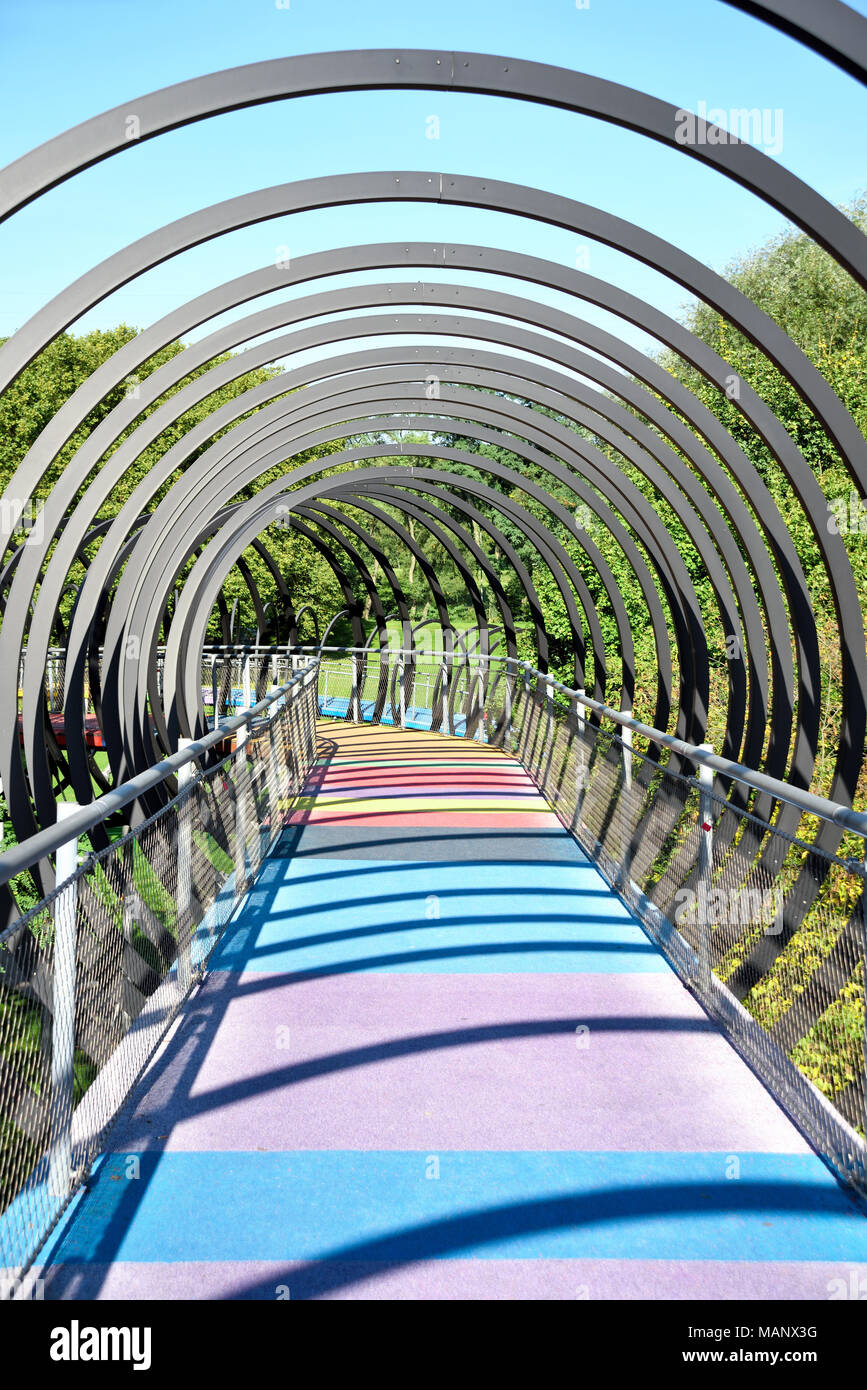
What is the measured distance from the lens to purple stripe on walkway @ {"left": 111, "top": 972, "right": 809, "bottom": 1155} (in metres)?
4.09

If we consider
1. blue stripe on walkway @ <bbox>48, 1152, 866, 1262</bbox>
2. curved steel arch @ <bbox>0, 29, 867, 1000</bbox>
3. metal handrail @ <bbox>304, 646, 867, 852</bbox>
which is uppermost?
curved steel arch @ <bbox>0, 29, 867, 1000</bbox>

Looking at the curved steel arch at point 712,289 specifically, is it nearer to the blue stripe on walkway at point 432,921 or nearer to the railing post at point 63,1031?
the blue stripe on walkway at point 432,921

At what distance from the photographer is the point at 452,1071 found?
15.4 ft

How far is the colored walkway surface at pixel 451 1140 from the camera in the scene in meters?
3.22

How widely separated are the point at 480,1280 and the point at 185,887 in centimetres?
269

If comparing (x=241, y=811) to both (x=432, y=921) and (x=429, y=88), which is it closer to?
(x=432, y=921)

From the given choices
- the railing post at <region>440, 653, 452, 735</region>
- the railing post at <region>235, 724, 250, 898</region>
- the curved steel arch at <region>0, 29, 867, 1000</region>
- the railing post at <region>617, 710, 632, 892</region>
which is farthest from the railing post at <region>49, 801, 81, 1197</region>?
the railing post at <region>440, 653, 452, 735</region>

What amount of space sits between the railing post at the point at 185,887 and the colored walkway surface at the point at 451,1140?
0.56ft

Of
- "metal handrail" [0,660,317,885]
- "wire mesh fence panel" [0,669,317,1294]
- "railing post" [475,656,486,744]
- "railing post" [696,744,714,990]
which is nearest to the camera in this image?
"metal handrail" [0,660,317,885]

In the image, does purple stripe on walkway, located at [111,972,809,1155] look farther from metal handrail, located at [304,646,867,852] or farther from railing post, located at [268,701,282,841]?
railing post, located at [268,701,282,841]

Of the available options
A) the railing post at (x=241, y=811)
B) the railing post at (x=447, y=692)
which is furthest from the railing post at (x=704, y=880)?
the railing post at (x=447, y=692)

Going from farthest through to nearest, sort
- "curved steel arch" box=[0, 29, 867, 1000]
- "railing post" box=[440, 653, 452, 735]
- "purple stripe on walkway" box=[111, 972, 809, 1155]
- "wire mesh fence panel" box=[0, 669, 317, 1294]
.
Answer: "railing post" box=[440, 653, 452, 735] → "curved steel arch" box=[0, 29, 867, 1000] → "purple stripe on walkway" box=[111, 972, 809, 1155] → "wire mesh fence panel" box=[0, 669, 317, 1294]

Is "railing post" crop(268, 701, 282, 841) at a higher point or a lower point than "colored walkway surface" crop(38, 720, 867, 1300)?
higher

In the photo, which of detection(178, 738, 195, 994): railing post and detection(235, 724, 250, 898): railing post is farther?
detection(235, 724, 250, 898): railing post
